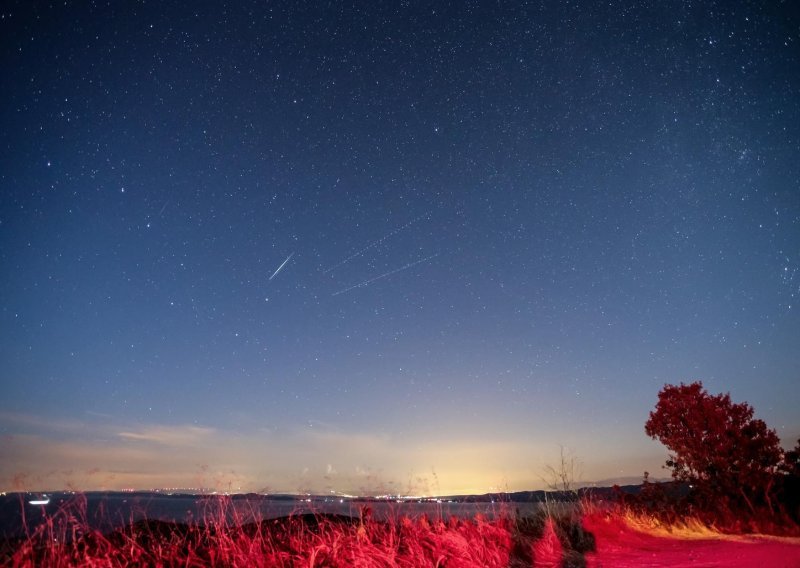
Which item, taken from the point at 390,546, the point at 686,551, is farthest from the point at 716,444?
the point at 390,546

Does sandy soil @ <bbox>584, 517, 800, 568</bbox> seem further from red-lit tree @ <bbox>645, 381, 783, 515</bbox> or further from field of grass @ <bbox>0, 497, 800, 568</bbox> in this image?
red-lit tree @ <bbox>645, 381, 783, 515</bbox>

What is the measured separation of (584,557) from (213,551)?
198 inches

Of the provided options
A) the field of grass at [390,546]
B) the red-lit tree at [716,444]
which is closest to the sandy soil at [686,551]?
the field of grass at [390,546]

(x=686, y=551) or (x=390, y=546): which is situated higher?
(x=390, y=546)

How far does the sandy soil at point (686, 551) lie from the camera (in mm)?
6441

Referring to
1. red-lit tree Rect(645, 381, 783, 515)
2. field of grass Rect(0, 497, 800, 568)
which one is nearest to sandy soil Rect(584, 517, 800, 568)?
field of grass Rect(0, 497, 800, 568)

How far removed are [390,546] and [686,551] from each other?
4.93 m

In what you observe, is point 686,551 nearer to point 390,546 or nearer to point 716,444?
point 390,546

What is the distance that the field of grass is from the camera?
5223 mm

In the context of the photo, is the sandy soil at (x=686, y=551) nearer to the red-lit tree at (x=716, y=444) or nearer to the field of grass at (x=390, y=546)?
the field of grass at (x=390, y=546)

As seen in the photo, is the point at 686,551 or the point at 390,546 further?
the point at 686,551

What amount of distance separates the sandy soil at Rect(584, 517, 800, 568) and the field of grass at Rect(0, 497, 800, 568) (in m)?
0.01

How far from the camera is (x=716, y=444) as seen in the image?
534 inches

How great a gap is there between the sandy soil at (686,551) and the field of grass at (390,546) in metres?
0.01
